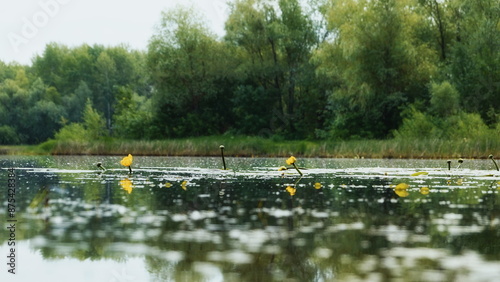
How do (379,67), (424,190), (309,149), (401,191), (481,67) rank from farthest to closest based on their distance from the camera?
(379,67)
(481,67)
(309,149)
(424,190)
(401,191)

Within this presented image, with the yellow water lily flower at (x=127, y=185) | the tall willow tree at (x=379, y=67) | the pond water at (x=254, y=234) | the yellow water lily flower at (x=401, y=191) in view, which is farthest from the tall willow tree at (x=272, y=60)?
the pond water at (x=254, y=234)

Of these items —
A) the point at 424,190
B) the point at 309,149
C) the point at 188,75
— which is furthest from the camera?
the point at 188,75

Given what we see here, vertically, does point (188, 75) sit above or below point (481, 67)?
above

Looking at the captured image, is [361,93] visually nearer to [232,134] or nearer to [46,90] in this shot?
[232,134]

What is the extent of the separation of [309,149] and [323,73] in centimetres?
1298

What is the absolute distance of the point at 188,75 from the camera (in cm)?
5841

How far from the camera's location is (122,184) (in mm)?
16328

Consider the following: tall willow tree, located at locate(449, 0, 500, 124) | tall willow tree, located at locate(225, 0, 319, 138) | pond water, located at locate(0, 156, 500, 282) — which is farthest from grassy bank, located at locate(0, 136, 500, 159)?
pond water, located at locate(0, 156, 500, 282)

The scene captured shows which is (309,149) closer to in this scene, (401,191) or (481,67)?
(481,67)

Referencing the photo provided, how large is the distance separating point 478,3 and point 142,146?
22907 mm

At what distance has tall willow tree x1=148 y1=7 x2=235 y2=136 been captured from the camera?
2282 inches

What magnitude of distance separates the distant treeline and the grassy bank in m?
4.81

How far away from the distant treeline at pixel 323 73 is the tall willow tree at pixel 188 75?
0.08 m

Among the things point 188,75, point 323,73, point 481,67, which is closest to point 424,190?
point 481,67
